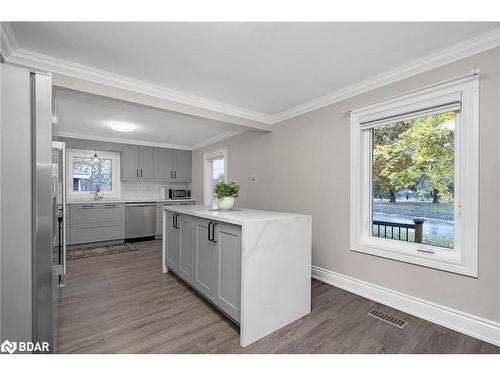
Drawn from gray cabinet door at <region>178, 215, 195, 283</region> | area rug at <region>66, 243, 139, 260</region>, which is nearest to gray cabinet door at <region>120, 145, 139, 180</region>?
area rug at <region>66, 243, 139, 260</region>

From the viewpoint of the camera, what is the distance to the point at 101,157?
209 inches

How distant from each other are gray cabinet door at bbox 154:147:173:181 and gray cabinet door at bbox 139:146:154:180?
104mm

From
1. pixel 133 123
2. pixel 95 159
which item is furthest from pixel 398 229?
pixel 95 159

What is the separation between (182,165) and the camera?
605cm

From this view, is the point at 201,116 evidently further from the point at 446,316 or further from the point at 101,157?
the point at 101,157

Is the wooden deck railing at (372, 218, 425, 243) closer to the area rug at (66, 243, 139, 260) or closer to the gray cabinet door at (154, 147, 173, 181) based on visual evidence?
the area rug at (66, 243, 139, 260)

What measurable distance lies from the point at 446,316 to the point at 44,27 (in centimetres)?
387

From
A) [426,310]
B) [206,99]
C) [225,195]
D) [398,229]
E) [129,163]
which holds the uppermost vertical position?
[206,99]

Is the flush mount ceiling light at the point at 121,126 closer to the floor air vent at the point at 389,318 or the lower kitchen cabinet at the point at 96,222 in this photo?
the lower kitchen cabinet at the point at 96,222

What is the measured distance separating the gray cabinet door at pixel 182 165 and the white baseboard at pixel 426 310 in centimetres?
445

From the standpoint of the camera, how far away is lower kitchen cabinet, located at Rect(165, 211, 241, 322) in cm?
185

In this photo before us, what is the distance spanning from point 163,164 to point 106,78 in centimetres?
356

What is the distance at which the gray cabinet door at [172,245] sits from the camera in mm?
2859

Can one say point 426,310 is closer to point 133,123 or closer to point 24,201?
point 24,201
